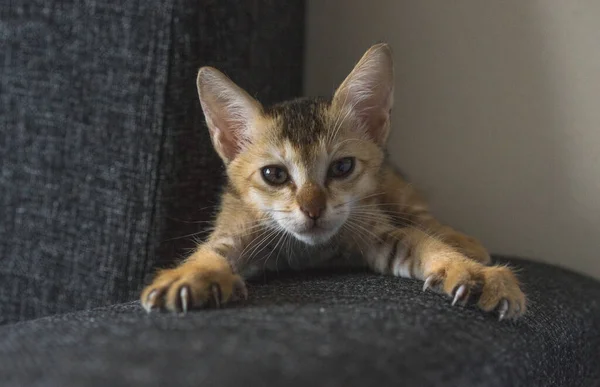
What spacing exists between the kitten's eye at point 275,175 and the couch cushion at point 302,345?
236mm

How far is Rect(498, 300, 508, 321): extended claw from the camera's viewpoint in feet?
2.36

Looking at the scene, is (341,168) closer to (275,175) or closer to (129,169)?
(275,175)

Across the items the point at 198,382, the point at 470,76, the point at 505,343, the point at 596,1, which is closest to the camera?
the point at 198,382

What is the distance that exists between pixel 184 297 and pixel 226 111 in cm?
42

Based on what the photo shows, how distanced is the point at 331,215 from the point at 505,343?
334mm

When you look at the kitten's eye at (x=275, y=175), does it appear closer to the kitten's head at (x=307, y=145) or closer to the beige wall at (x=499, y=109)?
the kitten's head at (x=307, y=145)

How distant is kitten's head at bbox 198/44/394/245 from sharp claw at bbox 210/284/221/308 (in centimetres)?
21

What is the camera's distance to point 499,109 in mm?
1275

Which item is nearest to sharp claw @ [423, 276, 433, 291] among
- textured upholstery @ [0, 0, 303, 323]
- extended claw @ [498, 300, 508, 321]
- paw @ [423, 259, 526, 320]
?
paw @ [423, 259, 526, 320]

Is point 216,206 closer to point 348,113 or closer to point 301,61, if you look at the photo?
point 348,113

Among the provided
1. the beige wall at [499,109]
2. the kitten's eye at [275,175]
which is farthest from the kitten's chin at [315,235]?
the beige wall at [499,109]

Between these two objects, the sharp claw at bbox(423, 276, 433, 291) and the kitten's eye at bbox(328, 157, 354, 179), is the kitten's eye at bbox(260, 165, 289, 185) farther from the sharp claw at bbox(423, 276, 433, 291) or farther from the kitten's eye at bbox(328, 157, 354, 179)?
the sharp claw at bbox(423, 276, 433, 291)

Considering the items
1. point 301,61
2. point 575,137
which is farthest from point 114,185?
point 575,137

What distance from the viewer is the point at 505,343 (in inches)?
25.7
